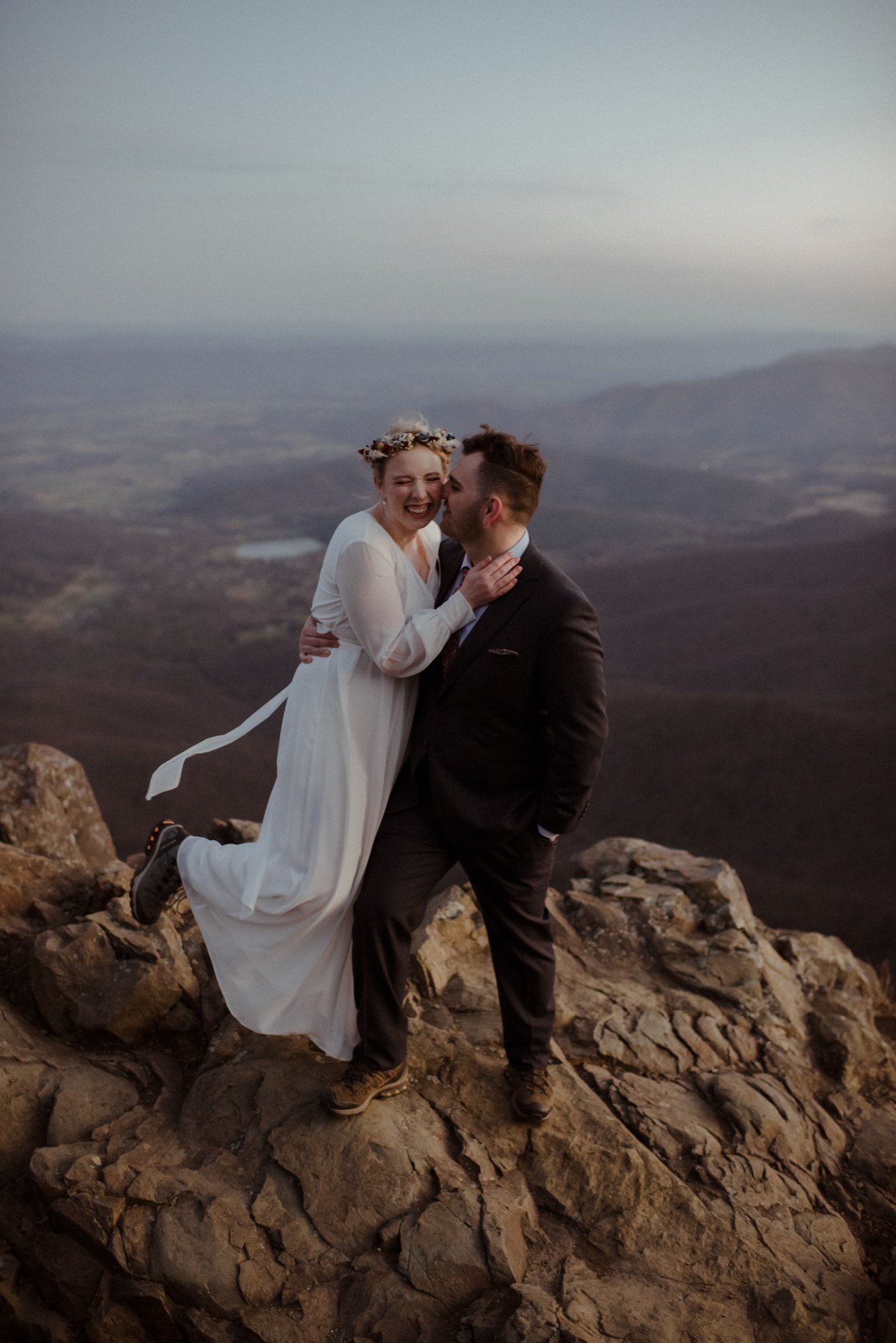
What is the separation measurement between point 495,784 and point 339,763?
2.25ft

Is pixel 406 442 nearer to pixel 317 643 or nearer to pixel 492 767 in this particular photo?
pixel 317 643

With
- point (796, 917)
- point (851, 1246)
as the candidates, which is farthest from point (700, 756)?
point (851, 1246)

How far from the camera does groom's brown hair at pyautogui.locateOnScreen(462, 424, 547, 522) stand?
370 centimetres

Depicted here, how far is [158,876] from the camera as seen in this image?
14.8 ft

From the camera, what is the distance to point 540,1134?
423 cm

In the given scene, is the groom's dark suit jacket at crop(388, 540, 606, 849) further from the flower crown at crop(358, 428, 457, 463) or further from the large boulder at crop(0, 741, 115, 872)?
the large boulder at crop(0, 741, 115, 872)

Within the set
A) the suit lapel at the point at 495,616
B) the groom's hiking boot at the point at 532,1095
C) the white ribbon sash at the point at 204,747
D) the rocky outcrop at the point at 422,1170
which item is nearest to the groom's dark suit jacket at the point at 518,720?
the suit lapel at the point at 495,616

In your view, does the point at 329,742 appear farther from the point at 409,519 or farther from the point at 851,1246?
the point at 851,1246

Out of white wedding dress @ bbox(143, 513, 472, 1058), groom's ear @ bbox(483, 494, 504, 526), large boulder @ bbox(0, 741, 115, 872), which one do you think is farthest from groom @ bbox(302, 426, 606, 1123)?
large boulder @ bbox(0, 741, 115, 872)

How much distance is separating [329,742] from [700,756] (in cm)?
2691

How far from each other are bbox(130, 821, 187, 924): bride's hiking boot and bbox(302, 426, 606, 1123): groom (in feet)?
3.70

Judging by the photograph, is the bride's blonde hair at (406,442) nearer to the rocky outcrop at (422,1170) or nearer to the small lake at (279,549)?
the rocky outcrop at (422,1170)

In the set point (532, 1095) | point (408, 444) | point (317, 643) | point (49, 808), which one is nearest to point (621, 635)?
point (49, 808)

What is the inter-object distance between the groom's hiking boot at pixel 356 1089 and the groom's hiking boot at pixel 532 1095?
0.59 m
